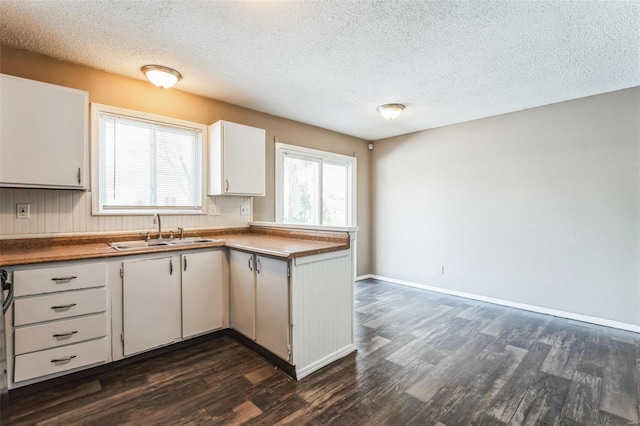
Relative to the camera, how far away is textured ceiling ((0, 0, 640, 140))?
1.93 meters

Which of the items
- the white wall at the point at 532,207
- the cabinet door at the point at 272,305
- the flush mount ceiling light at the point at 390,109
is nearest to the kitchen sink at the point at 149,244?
the cabinet door at the point at 272,305

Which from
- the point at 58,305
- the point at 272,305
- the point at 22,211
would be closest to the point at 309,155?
the point at 272,305

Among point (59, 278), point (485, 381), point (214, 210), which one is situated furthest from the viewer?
point (214, 210)

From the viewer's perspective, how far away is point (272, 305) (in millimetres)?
2352

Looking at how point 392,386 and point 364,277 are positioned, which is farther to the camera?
point 364,277

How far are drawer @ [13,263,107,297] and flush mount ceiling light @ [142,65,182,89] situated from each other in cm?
167

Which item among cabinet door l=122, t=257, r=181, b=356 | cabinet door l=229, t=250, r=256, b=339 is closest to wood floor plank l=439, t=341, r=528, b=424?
cabinet door l=229, t=250, r=256, b=339

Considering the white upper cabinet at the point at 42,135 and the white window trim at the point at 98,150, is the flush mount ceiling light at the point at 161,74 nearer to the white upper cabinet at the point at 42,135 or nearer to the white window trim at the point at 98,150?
the white window trim at the point at 98,150

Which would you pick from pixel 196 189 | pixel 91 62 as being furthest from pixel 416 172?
pixel 91 62

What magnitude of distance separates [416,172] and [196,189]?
10.8ft

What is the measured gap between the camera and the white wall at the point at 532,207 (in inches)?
124

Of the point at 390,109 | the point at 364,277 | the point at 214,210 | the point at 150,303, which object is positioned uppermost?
the point at 390,109

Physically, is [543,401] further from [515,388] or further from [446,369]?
[446,369]

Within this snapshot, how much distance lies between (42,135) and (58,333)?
144cm
